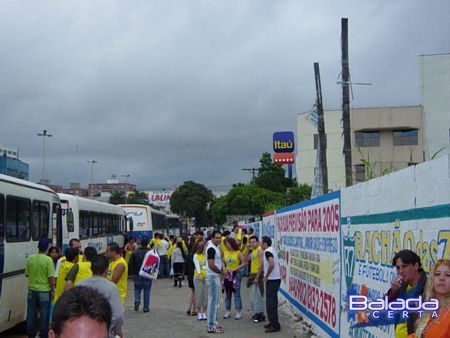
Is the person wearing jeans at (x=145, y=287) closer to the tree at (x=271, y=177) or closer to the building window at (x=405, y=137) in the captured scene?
the building window at (x=405, y=137)

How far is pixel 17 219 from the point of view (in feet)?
35.5

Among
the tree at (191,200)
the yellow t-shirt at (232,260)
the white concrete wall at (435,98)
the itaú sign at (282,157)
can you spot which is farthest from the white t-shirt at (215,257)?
the tree at (191,200)

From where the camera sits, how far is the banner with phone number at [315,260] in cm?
934

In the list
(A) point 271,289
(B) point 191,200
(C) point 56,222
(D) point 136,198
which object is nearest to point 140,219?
(C) point 56,222

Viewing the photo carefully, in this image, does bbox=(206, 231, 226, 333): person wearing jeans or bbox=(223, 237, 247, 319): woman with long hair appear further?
bbox=(223, 237, 247, 319): woman with long hair

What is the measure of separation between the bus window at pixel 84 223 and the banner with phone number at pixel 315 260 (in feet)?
29.5

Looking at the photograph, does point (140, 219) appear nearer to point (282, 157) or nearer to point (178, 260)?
point (178, 260)

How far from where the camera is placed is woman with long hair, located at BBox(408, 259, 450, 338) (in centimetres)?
358

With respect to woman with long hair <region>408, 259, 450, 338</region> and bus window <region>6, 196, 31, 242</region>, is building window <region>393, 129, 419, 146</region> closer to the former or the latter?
bus window <region>6, 196, 31, 242</region>

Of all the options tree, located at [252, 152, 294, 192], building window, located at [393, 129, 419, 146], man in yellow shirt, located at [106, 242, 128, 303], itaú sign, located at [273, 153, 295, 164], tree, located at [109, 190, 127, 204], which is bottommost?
man in yellow shirt, located at [106, 242, 128, 303]

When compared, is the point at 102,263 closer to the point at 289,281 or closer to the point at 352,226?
the point at 352,226

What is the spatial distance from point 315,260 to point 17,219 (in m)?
5.74

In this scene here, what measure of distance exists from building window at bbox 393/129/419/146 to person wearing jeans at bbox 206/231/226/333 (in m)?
50.0

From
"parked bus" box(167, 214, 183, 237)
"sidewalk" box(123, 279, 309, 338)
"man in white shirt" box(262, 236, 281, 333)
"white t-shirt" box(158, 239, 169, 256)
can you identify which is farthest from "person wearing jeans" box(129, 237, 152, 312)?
"parked bus" box(167, 214, 183, 237)
